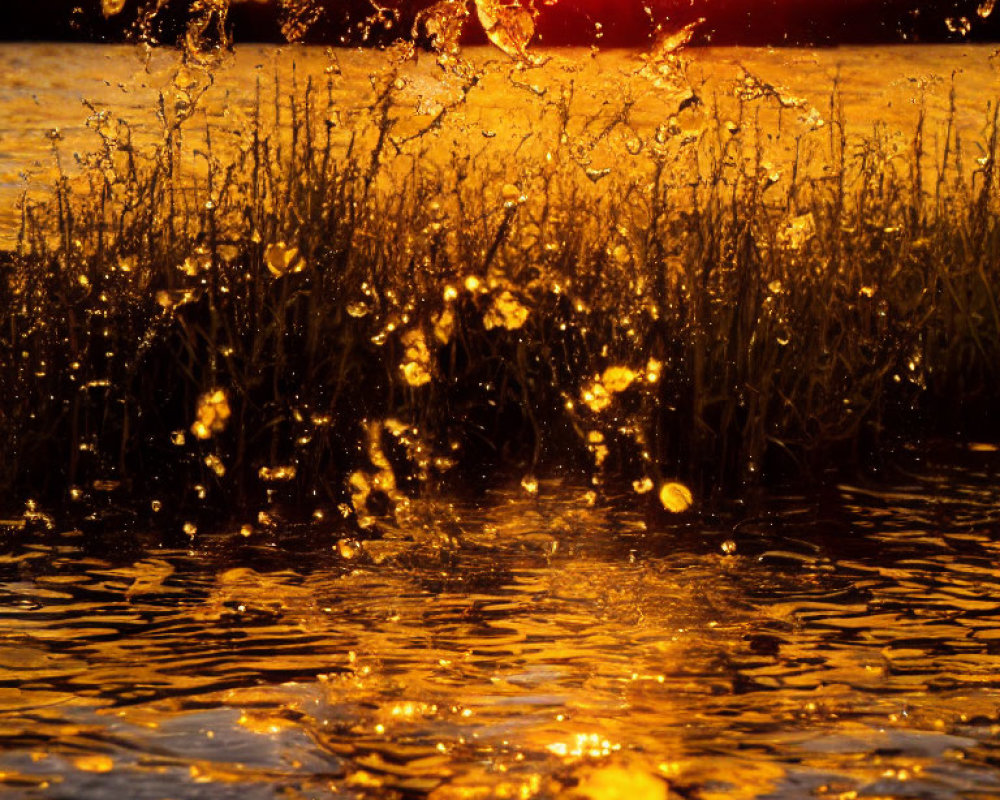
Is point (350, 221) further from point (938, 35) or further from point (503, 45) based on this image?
point (938, 35)

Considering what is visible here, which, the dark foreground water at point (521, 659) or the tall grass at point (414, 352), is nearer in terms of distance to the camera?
the dark foreground water at point (521, 659)

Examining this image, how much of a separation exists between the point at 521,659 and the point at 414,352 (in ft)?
6.09

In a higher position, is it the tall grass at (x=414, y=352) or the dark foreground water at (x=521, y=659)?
the tall grass at (x=414, y=352)

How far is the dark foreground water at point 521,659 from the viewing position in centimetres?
250

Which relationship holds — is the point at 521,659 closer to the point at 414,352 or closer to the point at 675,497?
the point at 675,497

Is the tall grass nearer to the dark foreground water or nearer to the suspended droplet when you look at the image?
the suspended droplet

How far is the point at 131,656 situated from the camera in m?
Answer: 3.15

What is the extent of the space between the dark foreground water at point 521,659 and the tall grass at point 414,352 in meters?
0.41

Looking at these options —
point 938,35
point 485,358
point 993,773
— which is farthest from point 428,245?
point 938,35

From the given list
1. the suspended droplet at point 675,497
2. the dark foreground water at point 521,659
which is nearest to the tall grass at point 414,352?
the suspended droplet at point 675,497

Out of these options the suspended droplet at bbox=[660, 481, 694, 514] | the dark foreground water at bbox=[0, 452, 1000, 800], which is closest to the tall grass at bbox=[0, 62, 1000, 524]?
the suspended droplet at bbox=[660, 481, 694, 514]

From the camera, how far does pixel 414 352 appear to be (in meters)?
4.86

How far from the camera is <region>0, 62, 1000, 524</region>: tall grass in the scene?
4.63 m

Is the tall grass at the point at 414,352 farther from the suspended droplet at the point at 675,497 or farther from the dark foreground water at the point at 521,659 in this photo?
the dark foreground water at the point at 521,659
